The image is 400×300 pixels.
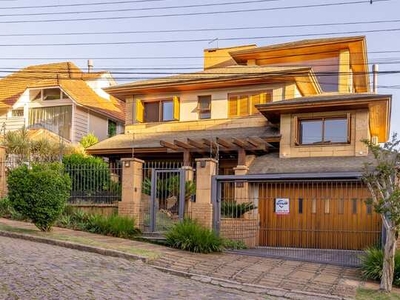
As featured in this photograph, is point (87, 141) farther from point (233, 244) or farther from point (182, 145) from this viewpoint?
point (233, 244)

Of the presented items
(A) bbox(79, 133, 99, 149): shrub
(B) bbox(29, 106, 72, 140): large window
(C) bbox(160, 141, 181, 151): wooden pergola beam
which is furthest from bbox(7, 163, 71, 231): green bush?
(B) bbox(29, 106, 72, 140): large window

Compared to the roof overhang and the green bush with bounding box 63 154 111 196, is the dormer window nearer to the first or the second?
the green bush with bounding box 63 154 111 196

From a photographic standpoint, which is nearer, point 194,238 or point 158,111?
point 194,238

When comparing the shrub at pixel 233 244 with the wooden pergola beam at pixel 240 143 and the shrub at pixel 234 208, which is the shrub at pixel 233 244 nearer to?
the shrub at pixel 234 208

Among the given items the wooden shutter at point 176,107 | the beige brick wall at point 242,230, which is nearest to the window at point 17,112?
the wooden shutter at point 176,107

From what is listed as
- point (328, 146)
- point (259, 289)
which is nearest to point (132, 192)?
point (259, 289)

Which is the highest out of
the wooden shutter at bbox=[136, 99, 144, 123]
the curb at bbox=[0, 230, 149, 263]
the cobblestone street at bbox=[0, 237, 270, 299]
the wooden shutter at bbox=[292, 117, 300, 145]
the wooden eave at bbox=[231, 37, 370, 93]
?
the wooden eave at bbox=[231, 37, 370, 93]

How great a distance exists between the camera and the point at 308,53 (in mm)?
25594

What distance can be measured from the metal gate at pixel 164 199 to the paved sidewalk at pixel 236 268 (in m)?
1.32

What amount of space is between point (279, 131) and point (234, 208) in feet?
20.4

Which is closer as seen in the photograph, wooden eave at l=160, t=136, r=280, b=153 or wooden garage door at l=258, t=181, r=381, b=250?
wooden garage door at l=258, t=181, r=381, b=250

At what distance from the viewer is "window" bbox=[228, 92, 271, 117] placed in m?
22.8

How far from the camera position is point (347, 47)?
81.0ft

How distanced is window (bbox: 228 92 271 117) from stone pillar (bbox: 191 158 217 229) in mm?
8208
